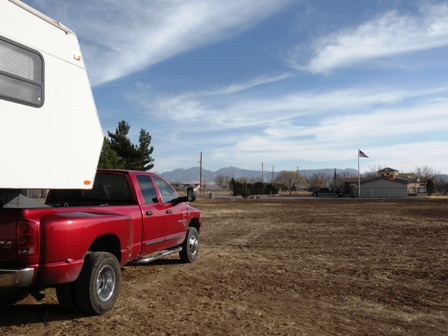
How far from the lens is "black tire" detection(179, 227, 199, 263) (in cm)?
873

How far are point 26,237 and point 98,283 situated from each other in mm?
1237

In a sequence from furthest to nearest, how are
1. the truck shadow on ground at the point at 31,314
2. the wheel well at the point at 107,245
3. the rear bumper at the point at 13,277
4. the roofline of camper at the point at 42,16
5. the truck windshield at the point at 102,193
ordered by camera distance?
1. the truck windshield at the point at 102,193
2. the wheel well at the point at 107,245
3. the truck shadow on ground at the point at 31,314
4. the roofline of camper at the point at 42,16
5. the rear bumper at the point at 13,277

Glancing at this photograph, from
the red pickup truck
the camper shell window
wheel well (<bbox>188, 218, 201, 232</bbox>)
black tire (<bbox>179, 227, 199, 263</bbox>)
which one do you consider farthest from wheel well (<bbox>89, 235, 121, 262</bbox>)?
wheel well (<bbox>188, 218, 201, 232</bbox>)

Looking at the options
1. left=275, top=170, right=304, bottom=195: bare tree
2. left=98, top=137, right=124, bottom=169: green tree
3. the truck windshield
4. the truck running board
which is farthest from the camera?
left=275, top=170, right=304, bottom=195: bare tree

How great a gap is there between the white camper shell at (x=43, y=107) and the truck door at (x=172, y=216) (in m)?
2.11

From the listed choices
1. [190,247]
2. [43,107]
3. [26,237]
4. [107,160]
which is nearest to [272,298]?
[190,247]

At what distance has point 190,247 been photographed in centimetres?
895

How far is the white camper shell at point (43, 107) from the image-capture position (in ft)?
15.1

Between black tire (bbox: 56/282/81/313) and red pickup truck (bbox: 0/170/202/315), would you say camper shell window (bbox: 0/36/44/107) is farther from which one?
black tire (bbox: 56/282/81/313)

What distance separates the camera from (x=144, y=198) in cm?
700

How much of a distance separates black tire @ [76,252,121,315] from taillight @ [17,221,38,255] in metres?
0.82

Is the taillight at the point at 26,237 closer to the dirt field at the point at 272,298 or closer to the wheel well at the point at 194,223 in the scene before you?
the dirt field at the point at 272,298

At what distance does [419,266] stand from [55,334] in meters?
7.03

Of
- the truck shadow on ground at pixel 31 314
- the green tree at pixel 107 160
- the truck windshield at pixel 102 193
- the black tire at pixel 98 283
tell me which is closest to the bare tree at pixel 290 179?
the green tree at pixel 107 160
